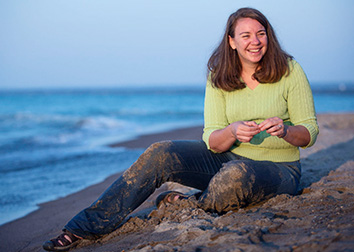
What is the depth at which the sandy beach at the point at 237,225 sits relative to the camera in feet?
5.91

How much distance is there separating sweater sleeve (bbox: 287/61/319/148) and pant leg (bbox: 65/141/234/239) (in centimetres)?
56

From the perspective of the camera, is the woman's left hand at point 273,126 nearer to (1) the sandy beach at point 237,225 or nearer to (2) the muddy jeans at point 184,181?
(2) the muddy jeans at point 184,181

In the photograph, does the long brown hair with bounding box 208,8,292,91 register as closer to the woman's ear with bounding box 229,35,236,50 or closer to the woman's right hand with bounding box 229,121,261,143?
the woman's ear with bounding box 229,35,236,50

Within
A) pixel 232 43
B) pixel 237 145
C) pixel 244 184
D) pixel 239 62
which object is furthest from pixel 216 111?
pixel 244 184

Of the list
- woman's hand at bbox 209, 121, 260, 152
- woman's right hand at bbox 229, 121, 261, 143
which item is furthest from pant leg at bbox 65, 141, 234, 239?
woman's right hand at bbox 229, 121, 261, 143

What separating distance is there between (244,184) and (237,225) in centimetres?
34

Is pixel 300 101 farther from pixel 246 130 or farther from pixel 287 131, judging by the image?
pixel 246 130

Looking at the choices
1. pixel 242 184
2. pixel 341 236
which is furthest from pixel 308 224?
pixel 242 184

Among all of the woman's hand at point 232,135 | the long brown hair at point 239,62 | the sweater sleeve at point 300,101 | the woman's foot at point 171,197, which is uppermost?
the long brown hair at point 239,62

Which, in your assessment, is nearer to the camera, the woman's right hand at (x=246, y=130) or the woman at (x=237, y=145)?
the woman's right hand at (x=246, y=130)

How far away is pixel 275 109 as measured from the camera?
8.66ft

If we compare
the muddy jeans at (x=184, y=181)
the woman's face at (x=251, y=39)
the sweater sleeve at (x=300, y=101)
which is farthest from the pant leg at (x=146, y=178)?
the woman's face at (x=251, y=39)

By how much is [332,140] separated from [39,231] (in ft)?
14.7

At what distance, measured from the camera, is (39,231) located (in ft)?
10.3
